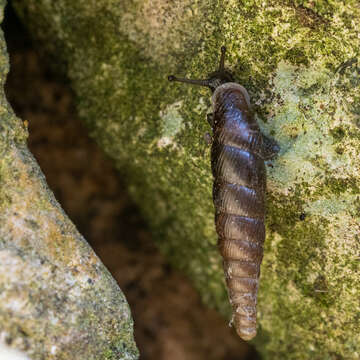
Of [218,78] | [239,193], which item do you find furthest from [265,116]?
[239,193]

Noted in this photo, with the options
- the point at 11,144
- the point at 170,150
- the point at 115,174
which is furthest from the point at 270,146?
the point at 115,174

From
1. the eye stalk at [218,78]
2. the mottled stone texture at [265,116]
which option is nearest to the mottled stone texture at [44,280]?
the mottled stone texture at [265,116]

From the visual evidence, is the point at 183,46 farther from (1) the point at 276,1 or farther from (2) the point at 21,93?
(2) the point at 21,93

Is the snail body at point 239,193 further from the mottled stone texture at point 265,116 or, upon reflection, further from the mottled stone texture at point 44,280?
the mottled stone texture at point 44,280

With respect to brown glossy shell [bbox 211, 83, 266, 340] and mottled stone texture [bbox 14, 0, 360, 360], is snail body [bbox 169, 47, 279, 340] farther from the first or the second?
mottled stone texture [bbox 14, 0, 360, 360]

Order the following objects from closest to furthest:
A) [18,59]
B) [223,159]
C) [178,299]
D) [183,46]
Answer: [223,159], [183,46], [18,59], [178,299]

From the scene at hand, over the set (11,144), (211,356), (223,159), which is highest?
(223,159)

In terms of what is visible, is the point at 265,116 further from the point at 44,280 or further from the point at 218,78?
the point at 44,280
